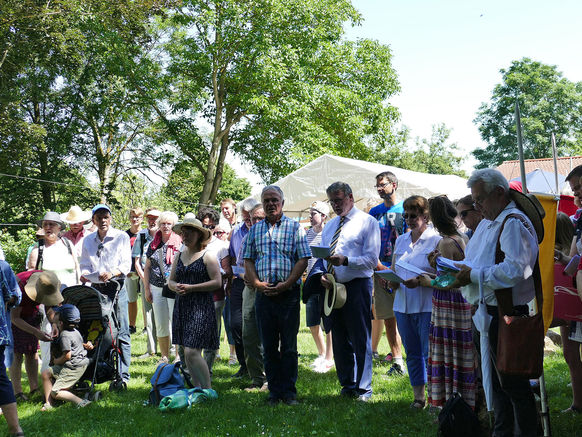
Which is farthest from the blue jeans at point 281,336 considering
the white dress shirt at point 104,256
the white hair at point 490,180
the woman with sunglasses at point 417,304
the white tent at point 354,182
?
the white tent at point 354,182

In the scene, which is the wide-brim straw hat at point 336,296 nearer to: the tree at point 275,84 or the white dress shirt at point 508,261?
the white dress shirt at point 508,261

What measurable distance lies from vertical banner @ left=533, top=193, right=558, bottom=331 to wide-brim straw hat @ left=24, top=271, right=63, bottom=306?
4.52 m

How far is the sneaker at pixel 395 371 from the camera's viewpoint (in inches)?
270

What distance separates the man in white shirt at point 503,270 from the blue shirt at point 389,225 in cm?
329

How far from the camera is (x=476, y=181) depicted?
3793 mm


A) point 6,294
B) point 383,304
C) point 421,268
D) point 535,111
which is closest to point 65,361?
point 6,294

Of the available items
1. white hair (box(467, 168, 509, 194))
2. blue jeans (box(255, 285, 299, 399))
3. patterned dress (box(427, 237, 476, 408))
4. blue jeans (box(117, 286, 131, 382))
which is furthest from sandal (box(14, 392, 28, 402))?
white hair (box(467, 168, 509, 194))

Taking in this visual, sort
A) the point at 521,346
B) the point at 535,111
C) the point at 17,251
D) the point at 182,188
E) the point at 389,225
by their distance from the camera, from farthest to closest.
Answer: the point at 535,111 < the point at 182,188 < the point at 17,251 < the point at 389,225 < the point at 521,346

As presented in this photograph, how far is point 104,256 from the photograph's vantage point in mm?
7105

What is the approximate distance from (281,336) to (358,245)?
1.21m

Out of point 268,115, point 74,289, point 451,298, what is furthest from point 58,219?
point 268,115

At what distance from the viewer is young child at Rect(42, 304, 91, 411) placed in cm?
591

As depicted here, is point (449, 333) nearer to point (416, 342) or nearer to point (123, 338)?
point (416, 342)

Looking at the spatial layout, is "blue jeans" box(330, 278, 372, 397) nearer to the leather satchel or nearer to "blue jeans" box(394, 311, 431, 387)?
"blue jeans" box(394, 311, 431, 387)
